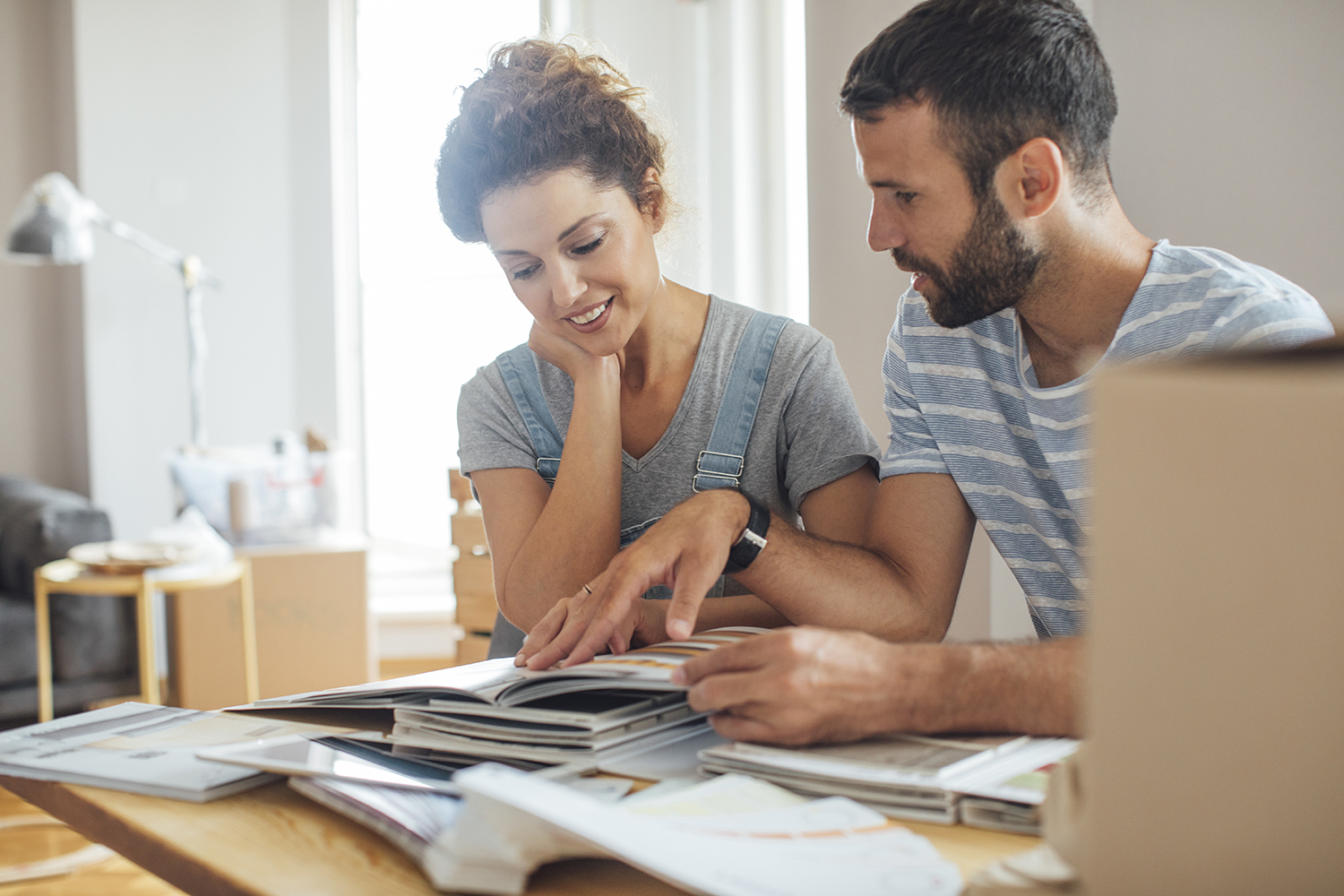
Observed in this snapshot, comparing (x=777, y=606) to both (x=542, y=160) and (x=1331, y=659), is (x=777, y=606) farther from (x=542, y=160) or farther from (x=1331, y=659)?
(x=1331, y=659)

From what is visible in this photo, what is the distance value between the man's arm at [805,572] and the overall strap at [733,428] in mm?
186

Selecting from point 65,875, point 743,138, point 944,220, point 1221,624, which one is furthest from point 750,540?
point 743,138

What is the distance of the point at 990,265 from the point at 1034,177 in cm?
10

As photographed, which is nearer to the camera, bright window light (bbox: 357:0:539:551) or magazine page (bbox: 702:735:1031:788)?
magazine page (bbox: 702:735:1031:788)

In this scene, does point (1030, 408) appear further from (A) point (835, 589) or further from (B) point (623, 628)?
(B) point (623, 628)

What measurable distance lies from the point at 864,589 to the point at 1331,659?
0.80 m

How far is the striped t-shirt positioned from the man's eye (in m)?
0.38

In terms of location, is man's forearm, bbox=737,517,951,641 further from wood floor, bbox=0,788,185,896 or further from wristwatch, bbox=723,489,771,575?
wood floor, bbox=0,788,185,896

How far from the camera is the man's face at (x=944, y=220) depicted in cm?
111

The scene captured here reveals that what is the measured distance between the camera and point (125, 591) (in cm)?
269

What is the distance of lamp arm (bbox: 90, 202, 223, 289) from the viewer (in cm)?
356

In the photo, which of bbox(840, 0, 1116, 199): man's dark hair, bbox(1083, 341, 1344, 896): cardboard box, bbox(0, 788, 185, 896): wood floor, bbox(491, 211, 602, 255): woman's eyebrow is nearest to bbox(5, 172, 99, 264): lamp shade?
bbox(0, 788, 185, 896): wood floor

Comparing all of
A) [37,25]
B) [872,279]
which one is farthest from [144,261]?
[872,279]

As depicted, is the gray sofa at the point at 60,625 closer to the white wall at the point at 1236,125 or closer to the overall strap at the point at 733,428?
the overall strap at the point at 733,428
